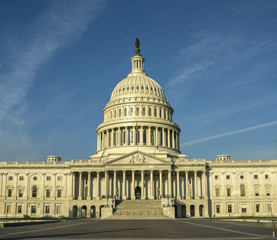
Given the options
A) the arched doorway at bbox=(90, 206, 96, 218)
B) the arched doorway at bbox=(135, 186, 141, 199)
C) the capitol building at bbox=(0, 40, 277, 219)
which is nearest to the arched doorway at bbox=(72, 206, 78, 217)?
the capitol building at bbox=(0, 40, 277, 219)

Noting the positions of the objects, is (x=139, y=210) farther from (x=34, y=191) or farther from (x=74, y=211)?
(x=34, y=191)

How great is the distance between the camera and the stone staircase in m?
81.2

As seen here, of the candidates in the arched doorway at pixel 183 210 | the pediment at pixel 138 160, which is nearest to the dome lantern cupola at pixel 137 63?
the pediment at pixel 138 160

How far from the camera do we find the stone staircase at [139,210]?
8125cm

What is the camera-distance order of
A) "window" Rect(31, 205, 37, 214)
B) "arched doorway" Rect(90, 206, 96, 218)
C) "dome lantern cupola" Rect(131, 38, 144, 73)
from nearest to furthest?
"arched doorway" Rect(90, 206, 96, 218) < "window" Rect(31, 205, 37, 214) < "dome lantern cupola" Rect(131, 38, 144, 73)

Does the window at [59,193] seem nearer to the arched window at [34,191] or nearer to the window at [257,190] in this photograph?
the arched window at [34,191]

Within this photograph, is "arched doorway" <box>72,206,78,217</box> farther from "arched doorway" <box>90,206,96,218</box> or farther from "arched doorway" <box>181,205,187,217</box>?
"arched doorway" <box>181,205,187,217</box>

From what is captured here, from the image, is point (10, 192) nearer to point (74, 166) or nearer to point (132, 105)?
point (74, 166)

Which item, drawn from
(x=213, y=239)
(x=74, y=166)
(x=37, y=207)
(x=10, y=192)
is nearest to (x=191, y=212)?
(x=74, y=166)

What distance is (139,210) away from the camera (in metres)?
88.5

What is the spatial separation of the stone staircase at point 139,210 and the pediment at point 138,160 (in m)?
12.8

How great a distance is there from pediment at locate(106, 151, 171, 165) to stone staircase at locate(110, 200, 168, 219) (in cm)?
1277

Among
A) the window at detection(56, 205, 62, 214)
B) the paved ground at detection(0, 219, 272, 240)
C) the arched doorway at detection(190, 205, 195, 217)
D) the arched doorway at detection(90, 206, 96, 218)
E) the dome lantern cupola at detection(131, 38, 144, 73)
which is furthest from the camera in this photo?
the dome lantern cupola at detection(131, 38, 144, 73)

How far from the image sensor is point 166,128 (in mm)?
126250
